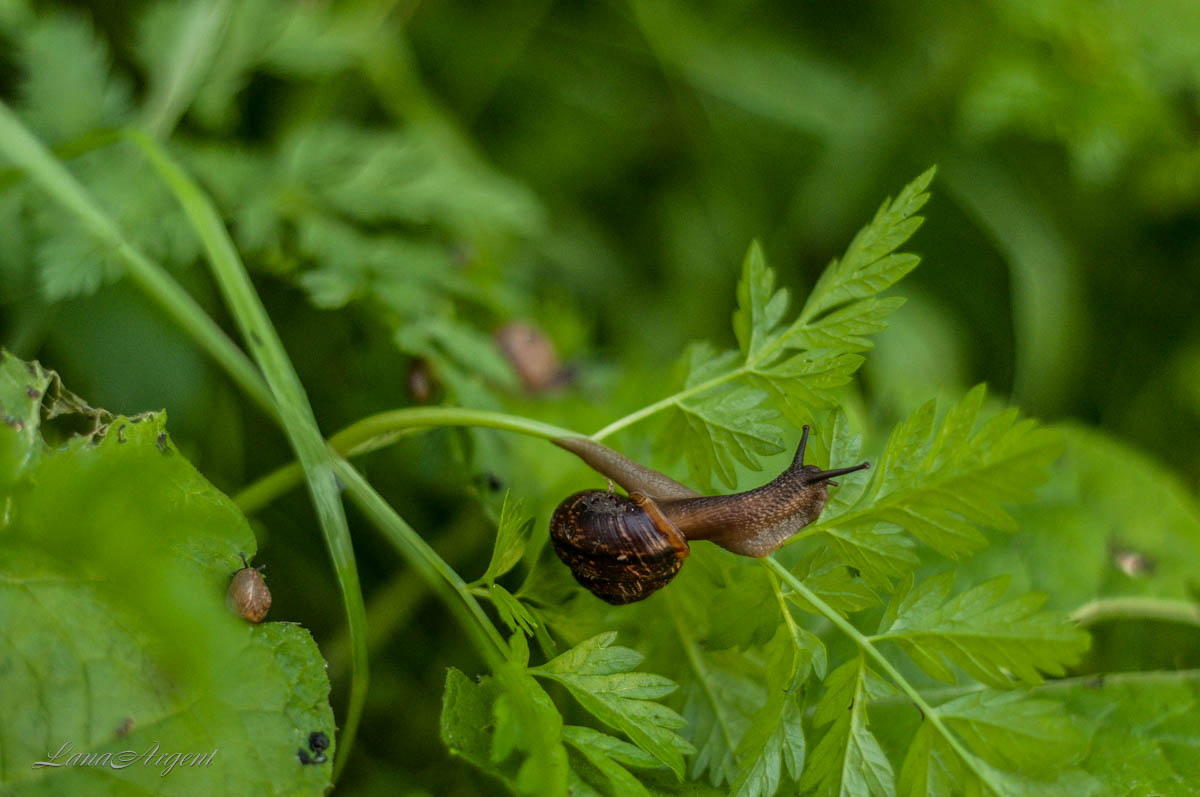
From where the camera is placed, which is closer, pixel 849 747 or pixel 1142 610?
pixel 849 747

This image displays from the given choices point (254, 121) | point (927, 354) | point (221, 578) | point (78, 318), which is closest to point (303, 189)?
point (78, 318)

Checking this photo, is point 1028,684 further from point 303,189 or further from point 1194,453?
point 1194,453

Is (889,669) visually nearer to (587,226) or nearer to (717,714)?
(717,714)

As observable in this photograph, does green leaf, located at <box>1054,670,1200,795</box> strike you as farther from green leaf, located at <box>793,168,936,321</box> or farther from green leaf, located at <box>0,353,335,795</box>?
green leaf, located at <box>0,353,335,795</box>

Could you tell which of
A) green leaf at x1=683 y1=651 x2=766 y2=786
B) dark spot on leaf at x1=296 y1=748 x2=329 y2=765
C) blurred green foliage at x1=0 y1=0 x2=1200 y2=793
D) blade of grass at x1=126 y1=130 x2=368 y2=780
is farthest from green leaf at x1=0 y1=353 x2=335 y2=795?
green leaf at x1=683 y1=651 x2=766 y2=786

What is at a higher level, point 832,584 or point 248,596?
point 832,584

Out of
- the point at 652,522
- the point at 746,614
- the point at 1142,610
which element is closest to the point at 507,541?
the point at 652,522

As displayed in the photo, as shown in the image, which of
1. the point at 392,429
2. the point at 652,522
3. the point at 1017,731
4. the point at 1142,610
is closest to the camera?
the point at 1017,731
